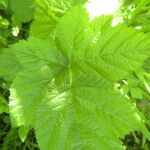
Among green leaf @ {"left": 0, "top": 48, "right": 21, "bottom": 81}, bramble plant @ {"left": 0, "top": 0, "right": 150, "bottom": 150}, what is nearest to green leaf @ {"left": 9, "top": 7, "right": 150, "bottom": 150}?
bramble plant @ {"left": 0, "top": 0, "right": 150, "bottom": 150}

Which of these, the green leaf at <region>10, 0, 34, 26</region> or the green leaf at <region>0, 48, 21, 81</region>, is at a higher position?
the green leaf at <region>10, 0, 34, 26</region>

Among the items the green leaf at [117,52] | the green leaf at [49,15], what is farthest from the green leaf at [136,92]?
the green leaf at [117,52]

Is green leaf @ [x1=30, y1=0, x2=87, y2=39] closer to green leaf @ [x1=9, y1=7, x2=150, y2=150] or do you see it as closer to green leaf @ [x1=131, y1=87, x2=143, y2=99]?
green leaf @ [x1=9, y1=7, x2=150, y2=150]

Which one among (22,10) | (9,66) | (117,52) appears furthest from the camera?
(22,10)

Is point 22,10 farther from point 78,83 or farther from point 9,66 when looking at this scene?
point 78,83

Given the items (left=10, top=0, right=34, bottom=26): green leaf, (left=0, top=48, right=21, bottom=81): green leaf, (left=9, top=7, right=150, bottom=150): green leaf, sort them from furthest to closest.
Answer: (left=10, top=0, right=34, bottom=26): green leaf < (left=0, top=48, right=21, bottom=81): green leaf < (left=9, top=7, right=150, bottom=150): green leaf

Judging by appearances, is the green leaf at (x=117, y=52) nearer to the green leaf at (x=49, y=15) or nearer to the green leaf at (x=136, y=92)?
the green leaf at (x=49, y=15)

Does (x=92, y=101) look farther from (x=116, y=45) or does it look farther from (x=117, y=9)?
(x=117, y=9)

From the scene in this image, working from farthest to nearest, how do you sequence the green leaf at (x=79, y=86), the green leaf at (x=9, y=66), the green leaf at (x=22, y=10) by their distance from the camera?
the green leaf at (x=22, y=10)
the green leaf at (x=9, y=66)
the green leaf at (x=79, y=86)

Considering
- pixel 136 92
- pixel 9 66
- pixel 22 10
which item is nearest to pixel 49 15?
pixel 9 66

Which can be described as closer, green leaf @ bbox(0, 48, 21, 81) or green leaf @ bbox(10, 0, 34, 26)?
green leaf @ bbox(0, 48, 21, 81)

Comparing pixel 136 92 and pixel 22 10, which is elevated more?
pixel 22 10
